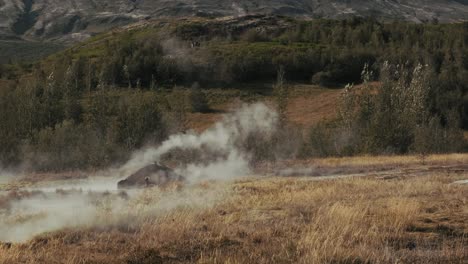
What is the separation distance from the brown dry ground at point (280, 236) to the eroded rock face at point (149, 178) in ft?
37.7

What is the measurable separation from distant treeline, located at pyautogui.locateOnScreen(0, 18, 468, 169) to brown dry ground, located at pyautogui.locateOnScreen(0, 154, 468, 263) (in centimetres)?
3428

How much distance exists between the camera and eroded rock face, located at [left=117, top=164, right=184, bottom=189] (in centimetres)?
2984

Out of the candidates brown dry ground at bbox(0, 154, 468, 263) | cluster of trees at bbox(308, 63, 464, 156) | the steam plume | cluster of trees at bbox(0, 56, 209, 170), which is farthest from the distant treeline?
brown dry ground at bbox(0, 154, 468, 263)

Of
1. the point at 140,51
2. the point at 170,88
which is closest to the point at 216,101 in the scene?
the point at 170,88

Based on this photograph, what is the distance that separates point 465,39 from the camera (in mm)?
141375

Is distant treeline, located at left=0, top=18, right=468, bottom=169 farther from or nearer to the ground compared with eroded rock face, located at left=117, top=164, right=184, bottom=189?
nearer to the ground

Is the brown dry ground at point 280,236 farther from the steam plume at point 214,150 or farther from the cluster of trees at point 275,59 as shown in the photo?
the cluster of trees at point 275,59

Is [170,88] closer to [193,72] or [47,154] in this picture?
[193,72]

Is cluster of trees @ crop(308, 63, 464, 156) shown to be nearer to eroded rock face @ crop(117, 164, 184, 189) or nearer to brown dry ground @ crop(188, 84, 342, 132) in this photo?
brown dry ground @ crop(188, 84, 342, 132)

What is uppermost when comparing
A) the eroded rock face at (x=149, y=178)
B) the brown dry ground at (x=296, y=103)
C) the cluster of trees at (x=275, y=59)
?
the eroded rock face at (x=149, y=178)

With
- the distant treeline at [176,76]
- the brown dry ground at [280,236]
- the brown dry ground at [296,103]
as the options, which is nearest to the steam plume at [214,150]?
the distant treeline at [176,76]

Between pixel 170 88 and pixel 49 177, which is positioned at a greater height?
pixel 49 177

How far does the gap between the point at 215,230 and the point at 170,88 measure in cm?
10969

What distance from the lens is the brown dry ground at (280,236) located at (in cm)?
1064
